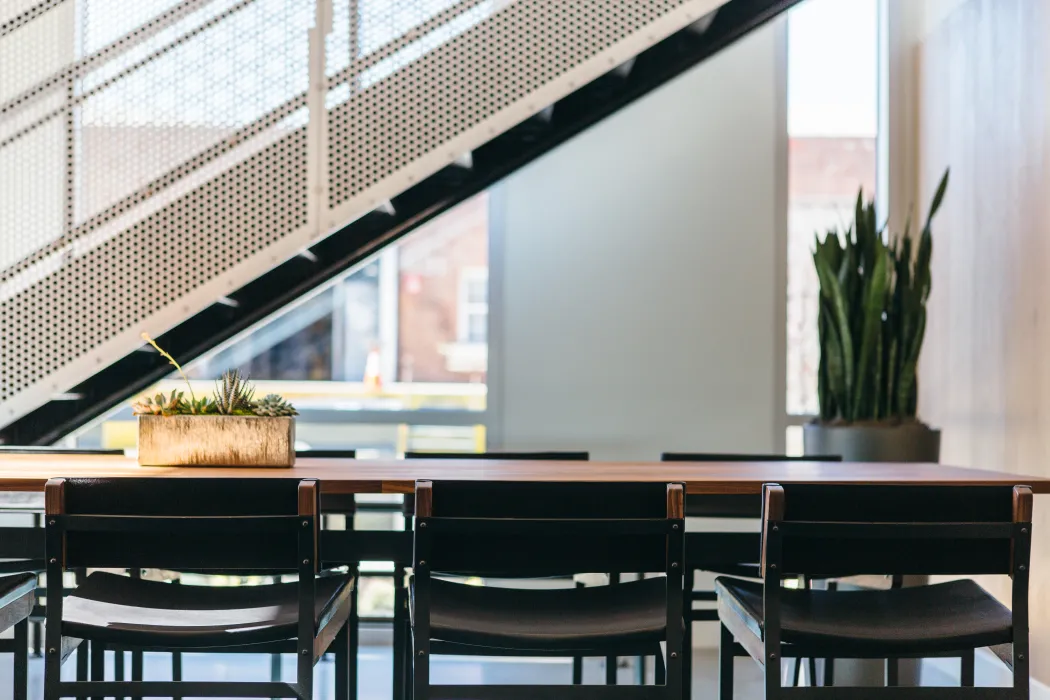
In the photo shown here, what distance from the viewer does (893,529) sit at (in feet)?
5.41

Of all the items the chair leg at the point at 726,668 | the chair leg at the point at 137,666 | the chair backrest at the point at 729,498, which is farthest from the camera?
the chair backrest at the point at 729,498

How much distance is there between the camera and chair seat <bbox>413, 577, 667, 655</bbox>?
1700mm

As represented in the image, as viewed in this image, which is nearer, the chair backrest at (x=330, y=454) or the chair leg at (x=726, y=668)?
the chair leg at (x=726, y=668)

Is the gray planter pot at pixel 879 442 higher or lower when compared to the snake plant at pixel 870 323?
lower

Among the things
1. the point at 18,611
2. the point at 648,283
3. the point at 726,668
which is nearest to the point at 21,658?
the point at 18,611

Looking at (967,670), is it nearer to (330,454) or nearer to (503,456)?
(503,456)

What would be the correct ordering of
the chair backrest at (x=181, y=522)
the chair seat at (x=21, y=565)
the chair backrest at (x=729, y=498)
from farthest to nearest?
the chair backrest at (x=729, y=498)
the chair seat at (x=21, y=565)
the chair backrest at (x=181, y=522)

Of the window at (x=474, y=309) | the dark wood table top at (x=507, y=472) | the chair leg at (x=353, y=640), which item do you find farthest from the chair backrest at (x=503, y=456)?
the window at (x=474, y=309)

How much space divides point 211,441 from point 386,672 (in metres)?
1.70

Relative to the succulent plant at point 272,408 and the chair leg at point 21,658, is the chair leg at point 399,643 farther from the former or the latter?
the chair leg at point 21,658

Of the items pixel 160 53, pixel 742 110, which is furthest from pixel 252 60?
pixel 742 110

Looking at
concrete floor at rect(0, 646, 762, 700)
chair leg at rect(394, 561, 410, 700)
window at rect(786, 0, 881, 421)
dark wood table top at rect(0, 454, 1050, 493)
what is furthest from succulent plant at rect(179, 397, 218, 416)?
window at rect(786, 0, 881, 421)

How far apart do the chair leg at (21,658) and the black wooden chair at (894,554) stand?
136cm

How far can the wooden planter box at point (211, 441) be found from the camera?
2174mm
